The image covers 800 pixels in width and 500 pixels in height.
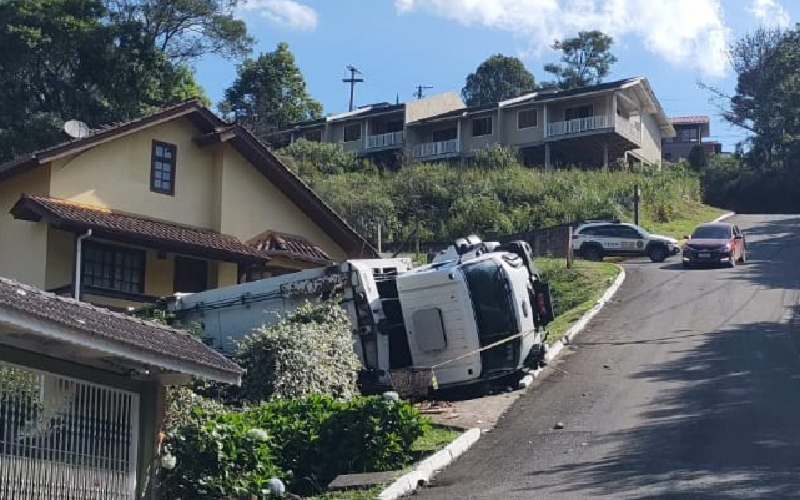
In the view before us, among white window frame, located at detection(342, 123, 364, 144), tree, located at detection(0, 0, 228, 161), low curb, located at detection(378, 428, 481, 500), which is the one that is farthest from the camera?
white window frame, located at detection(342, 123, 364, 144)

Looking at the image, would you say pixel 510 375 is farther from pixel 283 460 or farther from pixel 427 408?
pixel 283 460

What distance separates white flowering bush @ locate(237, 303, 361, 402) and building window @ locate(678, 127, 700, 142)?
82930mm

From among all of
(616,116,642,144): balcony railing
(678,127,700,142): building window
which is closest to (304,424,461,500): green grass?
(616,116,642,144): balcony railing

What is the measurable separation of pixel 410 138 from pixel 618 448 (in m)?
54.5

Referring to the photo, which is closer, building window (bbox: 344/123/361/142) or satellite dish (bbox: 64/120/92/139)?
satellite dish (bbox: 64/120/92/139)

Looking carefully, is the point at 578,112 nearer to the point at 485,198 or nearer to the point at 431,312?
the point at 485,198

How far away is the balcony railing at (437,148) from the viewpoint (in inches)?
2640

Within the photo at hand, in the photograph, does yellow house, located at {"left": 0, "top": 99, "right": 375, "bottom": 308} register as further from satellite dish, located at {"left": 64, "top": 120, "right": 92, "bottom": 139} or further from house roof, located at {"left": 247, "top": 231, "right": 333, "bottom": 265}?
satellite dish, located at {"left": 64, "top": 120, "right": 92, "bottom": 139}

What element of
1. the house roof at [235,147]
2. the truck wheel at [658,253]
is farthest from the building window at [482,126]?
the house roof at [235,147]

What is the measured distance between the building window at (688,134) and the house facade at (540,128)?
27.1 metres

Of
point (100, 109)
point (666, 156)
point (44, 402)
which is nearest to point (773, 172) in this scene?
point (666, 156)

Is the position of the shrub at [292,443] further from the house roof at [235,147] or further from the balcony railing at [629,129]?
the balcony railing at [629,129]

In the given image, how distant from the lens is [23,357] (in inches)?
389

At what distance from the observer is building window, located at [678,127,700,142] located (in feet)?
320
